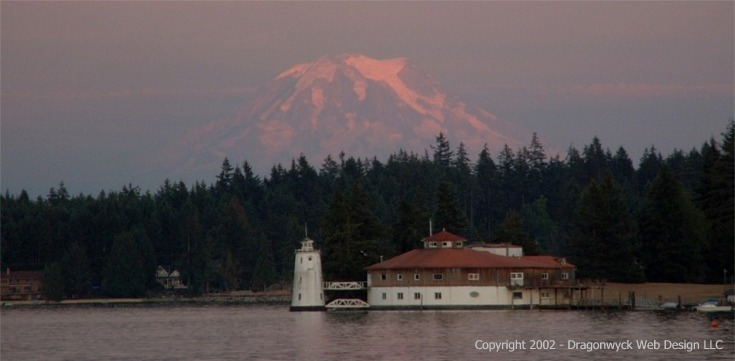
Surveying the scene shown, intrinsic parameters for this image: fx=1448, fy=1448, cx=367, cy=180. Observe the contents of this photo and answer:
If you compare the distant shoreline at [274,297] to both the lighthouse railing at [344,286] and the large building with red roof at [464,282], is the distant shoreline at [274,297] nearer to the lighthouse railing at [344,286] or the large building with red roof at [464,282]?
the large building with red roof at [464,282]

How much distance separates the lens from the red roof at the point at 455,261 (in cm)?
11775

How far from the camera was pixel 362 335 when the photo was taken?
8825 cm

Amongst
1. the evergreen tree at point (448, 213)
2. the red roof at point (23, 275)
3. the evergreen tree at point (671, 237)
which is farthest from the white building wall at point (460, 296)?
the red roof at point (23, 275)

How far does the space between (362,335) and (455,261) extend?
102 feet

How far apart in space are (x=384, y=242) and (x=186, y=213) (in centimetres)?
4576

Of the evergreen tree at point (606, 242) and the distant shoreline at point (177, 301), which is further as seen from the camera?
the distant shoreline at point (177, 301)

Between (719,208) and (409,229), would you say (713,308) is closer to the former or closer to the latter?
(719,208)

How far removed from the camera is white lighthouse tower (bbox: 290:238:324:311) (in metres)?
121

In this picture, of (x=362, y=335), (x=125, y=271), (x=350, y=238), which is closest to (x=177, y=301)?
(x=125, y=271)

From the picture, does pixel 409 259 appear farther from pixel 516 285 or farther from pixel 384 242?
pixel 384 242

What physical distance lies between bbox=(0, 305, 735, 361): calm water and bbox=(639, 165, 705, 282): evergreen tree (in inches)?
906

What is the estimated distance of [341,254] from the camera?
12594 centimetres

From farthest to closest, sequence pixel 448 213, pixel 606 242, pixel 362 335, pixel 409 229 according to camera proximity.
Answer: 1. pixel 448 213
2. pixel 409 229
3. pixel 606 242
4. pixel 362 335

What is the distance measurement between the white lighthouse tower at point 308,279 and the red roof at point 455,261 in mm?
4611
